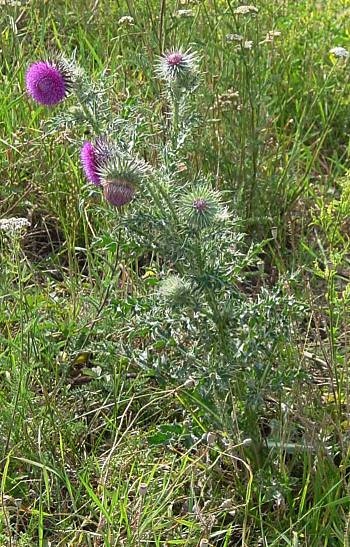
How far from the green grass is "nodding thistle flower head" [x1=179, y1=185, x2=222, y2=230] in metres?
0.18

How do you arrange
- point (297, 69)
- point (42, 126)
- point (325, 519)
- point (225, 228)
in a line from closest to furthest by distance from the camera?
1. point (325, 519)
2. point (225, 228)
3. point (42, 126)
4. point (297, 69)

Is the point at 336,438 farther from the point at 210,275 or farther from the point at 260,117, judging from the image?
the point at 260,117

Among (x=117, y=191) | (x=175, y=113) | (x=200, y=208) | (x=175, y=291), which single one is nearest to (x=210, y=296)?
(x=175, y=291)

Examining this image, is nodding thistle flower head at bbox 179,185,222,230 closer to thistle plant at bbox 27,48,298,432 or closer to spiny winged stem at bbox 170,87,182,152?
thistle plant at bbox 27,48,298,432

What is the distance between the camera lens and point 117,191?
1770 millimetres

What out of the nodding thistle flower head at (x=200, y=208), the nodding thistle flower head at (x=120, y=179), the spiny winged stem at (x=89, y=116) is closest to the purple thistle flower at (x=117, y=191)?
the nodding thistle flower head at (x=120, y=179)

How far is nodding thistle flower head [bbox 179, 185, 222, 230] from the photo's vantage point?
180 centimetres

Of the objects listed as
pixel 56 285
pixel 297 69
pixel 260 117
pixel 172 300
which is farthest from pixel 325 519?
pixel 297 69

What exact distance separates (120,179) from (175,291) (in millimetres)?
261

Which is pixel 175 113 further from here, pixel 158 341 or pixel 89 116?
pixel 158 341

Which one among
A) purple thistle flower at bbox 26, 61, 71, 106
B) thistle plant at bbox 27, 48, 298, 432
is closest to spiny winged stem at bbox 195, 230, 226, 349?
thistle plant at bbox 27, 48, 298, 432

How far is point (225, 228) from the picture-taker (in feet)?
6.29

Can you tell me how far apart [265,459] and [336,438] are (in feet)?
0.58

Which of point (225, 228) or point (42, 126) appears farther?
point (42, 126)
